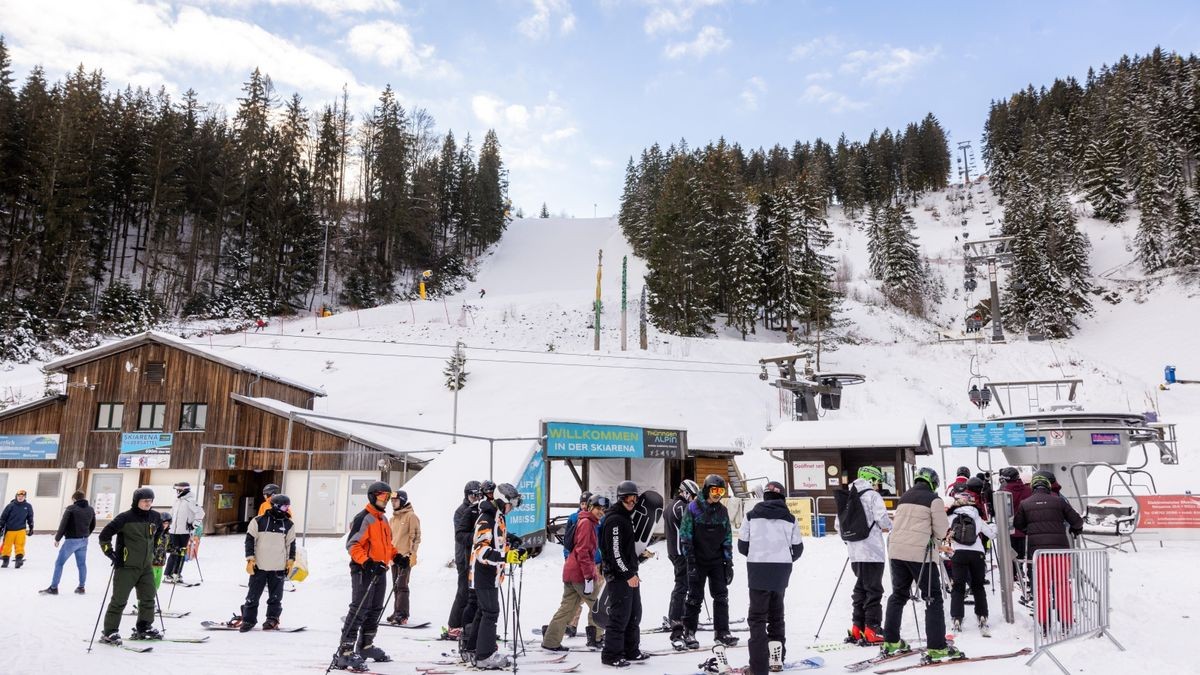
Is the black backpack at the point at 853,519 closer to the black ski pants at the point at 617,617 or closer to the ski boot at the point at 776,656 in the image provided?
the ski boot at the point at 776,656

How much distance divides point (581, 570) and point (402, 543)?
2.66 meters

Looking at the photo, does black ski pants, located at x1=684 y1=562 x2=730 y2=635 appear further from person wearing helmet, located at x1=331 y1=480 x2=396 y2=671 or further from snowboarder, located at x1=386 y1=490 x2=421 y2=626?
snowboarder, located at x1=386 y1=490 x2=421 y2=626

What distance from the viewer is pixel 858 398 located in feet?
116

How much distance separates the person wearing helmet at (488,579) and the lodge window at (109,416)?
25051mm

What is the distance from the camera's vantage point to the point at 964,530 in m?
7.50

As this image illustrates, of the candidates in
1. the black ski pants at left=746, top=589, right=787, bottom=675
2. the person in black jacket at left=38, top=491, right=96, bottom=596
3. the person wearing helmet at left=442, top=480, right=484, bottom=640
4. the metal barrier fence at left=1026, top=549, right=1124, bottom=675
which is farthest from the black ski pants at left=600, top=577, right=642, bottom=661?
the person in black jacket at left=38, top=491, right=96, bottom=596

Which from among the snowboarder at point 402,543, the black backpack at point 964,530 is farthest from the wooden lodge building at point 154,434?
the black backpack at point 964,530

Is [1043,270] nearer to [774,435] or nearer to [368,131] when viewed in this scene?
[774,435]

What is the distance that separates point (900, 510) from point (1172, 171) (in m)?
65.4

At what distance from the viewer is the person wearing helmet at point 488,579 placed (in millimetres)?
6672

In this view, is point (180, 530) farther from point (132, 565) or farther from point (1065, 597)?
point (1065, 597)

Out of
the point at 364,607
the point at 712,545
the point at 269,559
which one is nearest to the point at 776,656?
the point at 712,545

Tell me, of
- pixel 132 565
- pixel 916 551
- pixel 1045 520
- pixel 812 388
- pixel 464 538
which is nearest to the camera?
pixel 916 551

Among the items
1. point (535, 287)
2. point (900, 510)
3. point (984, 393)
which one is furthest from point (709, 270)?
point (900, 510)
